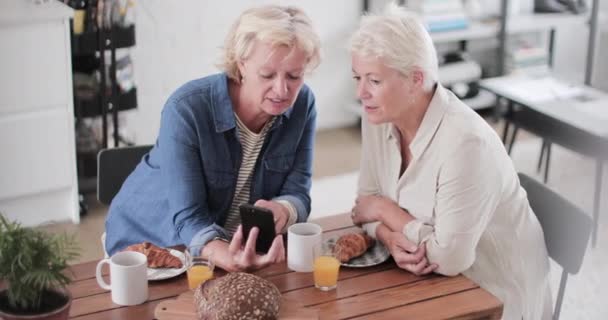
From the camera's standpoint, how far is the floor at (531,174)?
359cm

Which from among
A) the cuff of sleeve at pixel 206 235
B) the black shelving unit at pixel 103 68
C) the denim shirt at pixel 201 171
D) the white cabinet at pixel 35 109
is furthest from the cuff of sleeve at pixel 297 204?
the black shelving unit at pixel 103 68

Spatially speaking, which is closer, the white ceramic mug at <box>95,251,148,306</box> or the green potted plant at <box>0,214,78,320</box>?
the green potted plant at <box>0,214,78,320</box>

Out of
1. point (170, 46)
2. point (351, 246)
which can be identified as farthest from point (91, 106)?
point (351, 246)

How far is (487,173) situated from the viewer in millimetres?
2193

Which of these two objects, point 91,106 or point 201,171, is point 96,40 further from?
point 201,171

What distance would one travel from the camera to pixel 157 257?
2.17 metres

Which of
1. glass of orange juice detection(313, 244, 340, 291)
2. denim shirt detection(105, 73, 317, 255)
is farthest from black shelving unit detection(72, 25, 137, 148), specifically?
glass of orange juice detection(313, 244, 340, 291)

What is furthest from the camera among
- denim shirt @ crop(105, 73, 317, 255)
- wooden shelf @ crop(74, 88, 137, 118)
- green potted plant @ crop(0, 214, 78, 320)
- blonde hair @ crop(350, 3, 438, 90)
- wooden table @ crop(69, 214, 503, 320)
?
wooden shelf @ crop(74, 88, 137, 118)

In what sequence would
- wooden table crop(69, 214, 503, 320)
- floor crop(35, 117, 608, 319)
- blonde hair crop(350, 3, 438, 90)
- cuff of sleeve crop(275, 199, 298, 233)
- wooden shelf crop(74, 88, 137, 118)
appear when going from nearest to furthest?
wooden table crop(69, 214, 503, 320)
blonde hair crop(350, 3, 438, 90)
cuff of sleeve crop(275, 199, 298, 233)
floor crop(35, 117, 608, 319)
wooden shelf crop(74, 88, 137, 118)

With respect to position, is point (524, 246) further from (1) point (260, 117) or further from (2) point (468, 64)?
(2) point (468, 64)

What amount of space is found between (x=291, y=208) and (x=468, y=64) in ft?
10.6

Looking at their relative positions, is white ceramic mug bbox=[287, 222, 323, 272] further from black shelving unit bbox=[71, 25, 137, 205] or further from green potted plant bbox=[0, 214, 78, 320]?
black shelving unit bbox=[71, 25, 137, 205]

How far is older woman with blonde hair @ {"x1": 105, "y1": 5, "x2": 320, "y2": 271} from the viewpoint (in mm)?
2252

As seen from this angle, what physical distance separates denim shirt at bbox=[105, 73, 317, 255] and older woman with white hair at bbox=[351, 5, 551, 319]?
20cm
